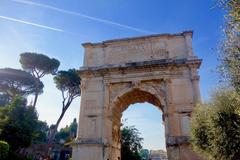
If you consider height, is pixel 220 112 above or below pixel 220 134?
above

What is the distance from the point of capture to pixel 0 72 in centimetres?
2570

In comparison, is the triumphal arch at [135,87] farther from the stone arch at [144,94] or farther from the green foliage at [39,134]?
the green foliage at [39,134]

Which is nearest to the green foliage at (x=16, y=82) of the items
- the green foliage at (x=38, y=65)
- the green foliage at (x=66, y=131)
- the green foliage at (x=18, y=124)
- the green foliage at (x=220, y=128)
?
the green foliage at (x=38, y=65)

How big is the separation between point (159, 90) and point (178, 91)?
3.42ft

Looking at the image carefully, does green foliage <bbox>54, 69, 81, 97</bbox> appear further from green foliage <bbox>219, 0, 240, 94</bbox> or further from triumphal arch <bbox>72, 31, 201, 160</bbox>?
green foliage <bbox>219, 0, 240, 94</bbox>

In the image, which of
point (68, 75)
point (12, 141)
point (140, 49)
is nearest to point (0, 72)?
point (68, 75)

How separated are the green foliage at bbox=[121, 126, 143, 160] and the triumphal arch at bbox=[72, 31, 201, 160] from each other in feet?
23.6

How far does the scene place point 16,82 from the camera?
25484 mm

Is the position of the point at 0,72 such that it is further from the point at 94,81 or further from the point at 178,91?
the point at 178,91

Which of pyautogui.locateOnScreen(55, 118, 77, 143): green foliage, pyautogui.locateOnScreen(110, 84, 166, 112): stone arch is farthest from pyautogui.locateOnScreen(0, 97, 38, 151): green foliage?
pyautogui.locateOnScreen(55, 118, 77, 143): green foliage

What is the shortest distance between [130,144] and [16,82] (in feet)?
48.0

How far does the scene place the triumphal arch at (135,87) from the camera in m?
11.7

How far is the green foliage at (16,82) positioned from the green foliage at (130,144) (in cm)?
1153

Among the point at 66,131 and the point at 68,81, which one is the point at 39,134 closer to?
the point at 68,81
